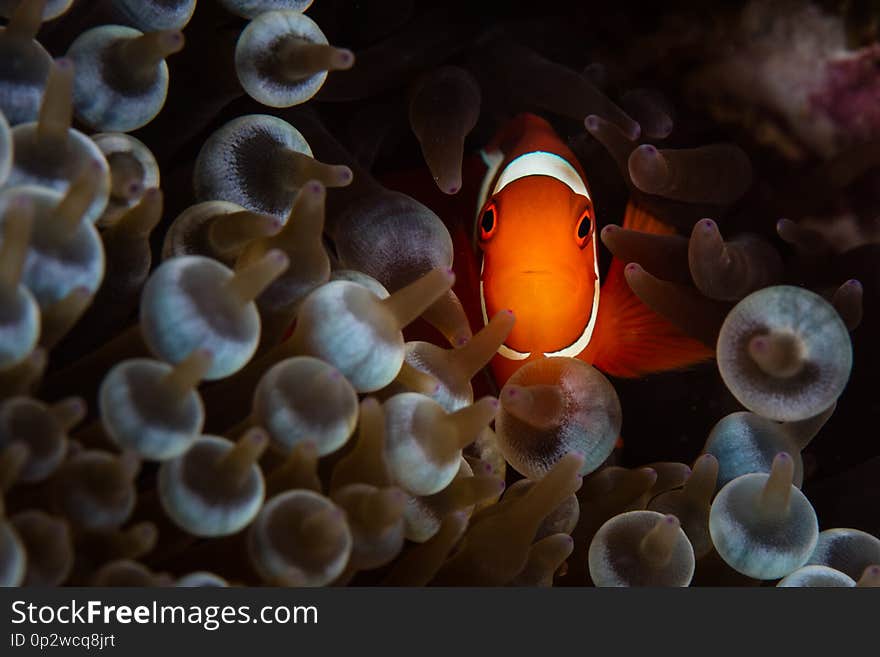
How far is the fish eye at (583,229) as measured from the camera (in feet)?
3.94

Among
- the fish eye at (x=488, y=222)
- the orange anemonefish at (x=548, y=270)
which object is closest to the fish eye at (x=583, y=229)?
the orange anemonefish at (x=548, y=270)

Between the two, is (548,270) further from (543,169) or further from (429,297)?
(429,297)

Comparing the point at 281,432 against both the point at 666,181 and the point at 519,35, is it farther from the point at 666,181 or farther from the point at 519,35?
the point at 519,35

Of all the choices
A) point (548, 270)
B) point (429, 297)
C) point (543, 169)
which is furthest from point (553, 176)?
point (429, 297)

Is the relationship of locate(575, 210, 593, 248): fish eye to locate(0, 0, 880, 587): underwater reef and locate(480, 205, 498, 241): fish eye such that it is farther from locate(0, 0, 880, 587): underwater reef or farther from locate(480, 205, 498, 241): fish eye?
locate(480, 205, 498, 241): fish eye

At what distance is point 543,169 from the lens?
1249 mm

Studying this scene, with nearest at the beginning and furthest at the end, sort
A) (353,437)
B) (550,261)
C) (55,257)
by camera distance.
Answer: (55,257) → (353,437) → (550,261)

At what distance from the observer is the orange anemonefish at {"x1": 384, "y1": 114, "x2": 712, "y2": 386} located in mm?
1146

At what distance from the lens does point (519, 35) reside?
51.6 inches

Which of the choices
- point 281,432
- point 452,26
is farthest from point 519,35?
point 281,432

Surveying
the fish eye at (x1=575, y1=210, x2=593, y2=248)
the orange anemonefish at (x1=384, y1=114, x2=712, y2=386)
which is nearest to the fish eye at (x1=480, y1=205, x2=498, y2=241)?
the orange anemonefish at (x1=384, y1=114, x2=712, y2=386)

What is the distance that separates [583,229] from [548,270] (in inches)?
4.1

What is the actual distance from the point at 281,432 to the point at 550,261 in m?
0.59

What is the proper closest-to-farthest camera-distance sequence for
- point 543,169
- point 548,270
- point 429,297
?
point 429,297 → point 548,270 → point 543,169
